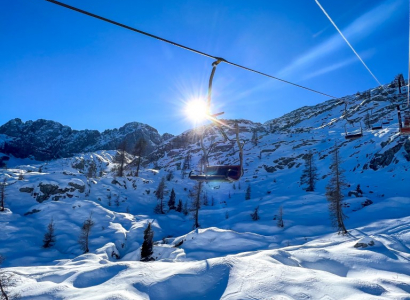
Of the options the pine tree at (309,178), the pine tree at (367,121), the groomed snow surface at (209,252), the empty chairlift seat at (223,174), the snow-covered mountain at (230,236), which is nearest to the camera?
the empty chairlift seat at (223,174)

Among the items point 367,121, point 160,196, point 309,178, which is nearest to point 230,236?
point 160,196

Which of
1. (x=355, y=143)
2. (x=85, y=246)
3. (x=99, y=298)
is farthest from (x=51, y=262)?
(x=355, y=143)

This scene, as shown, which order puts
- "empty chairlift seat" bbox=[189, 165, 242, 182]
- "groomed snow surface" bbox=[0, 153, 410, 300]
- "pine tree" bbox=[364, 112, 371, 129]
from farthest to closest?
"pine tree" bbox=[364, 112, 371, 129] < "groomed snow surface" bbox=[0, 153, 410, 300] < "empty chairlift seat" bbox=[189, 165, 242, 182]

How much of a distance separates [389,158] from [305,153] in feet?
122

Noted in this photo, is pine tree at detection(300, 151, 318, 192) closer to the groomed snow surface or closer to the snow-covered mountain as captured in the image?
the snow-covered mountain

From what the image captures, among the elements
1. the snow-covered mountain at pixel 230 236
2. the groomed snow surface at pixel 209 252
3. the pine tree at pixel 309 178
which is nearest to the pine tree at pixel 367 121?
the snow-covered mountain at pixel 230 236

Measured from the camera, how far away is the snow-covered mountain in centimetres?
947

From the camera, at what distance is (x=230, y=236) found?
26438 millimetres

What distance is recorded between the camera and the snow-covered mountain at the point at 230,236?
31.1 feet

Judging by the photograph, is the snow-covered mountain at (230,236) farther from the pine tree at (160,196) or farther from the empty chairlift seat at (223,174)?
the empty chairlift seat at (223,174)

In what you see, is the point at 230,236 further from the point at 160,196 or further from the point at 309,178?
the point at 309,178

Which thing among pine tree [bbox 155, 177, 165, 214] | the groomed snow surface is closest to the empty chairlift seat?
the groomed snow surface

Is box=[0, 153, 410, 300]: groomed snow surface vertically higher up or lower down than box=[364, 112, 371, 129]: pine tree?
lower down

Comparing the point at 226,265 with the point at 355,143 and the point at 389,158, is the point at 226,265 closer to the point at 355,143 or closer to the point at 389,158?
the point at 389,158
